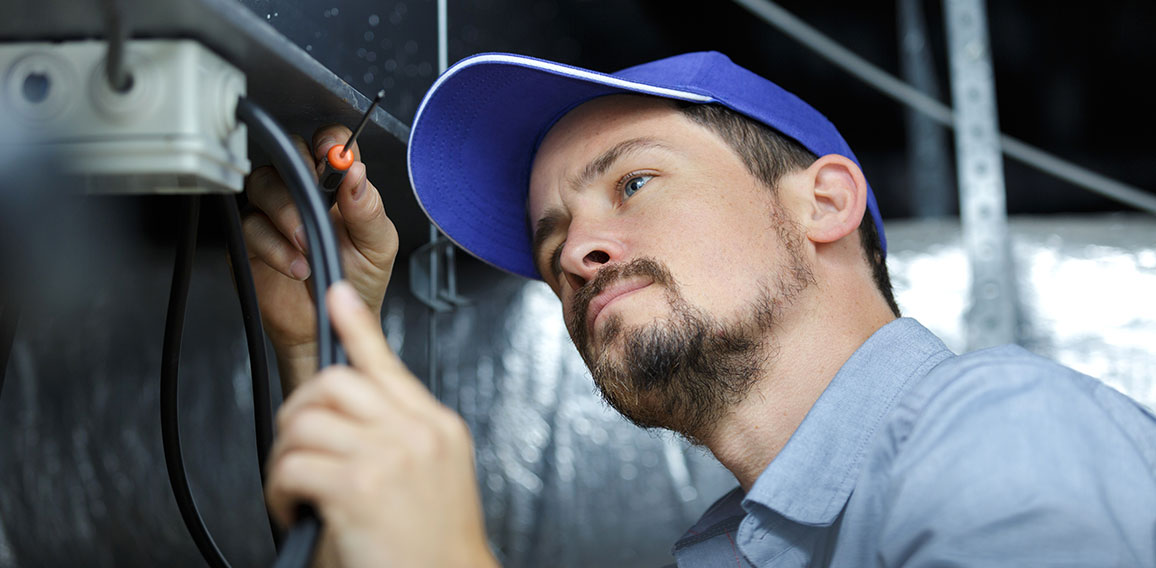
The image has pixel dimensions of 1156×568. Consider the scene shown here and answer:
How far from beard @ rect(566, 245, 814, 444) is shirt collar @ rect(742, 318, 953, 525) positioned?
0.23ft

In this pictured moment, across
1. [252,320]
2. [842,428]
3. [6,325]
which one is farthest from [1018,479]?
[6,325]

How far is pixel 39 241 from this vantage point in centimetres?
47

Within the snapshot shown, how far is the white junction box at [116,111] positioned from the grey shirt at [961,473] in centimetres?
43

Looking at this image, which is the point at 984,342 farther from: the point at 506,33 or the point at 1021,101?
the point at 1021,101

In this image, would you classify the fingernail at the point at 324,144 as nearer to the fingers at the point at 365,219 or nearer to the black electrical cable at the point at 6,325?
the fingers at the point at 365,219

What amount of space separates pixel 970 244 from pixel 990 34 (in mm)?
1623

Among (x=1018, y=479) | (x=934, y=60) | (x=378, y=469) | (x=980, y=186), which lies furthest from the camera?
(x=934, y=60)

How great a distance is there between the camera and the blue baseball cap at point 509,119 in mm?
782

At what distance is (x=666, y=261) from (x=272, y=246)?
31 centimetres

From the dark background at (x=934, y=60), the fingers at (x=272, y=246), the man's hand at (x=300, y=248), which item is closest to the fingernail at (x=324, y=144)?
the man's hand at (x=300, y=248)

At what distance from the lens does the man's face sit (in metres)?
0.72

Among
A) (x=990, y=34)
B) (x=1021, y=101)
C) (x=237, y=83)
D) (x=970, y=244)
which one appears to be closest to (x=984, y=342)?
(x=970, y=244)

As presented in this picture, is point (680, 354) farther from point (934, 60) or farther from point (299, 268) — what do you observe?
point (934, 60)

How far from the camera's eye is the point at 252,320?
0.67m
